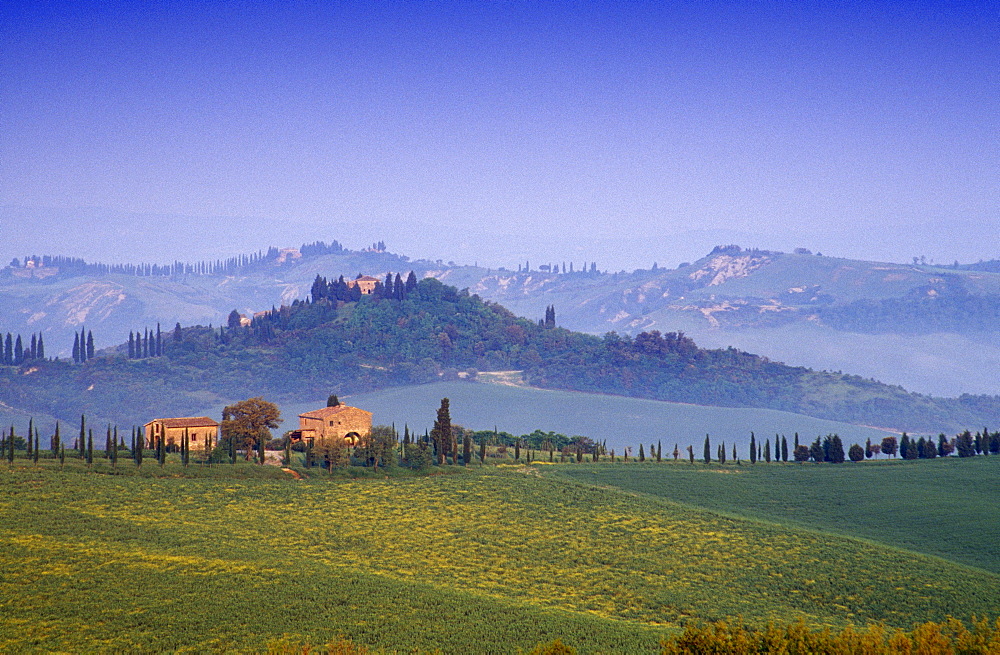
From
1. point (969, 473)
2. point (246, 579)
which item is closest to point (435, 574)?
point (246, 579)

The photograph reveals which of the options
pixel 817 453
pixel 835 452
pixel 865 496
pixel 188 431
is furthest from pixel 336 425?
pixel 835 452

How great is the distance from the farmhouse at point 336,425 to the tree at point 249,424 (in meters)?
6.18

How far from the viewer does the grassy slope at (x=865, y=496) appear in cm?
7225

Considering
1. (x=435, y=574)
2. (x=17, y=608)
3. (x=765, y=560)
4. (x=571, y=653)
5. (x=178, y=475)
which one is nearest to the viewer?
(x=571, y=653)

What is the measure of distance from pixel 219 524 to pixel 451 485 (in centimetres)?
2586

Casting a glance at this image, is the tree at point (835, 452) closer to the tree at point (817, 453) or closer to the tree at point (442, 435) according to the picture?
the tree at point (817, 453)

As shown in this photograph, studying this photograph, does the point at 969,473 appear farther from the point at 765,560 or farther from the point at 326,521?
the point at 326,521

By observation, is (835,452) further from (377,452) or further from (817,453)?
(377,452)

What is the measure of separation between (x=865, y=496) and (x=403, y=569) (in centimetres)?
5585

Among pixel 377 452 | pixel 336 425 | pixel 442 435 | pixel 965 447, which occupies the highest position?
pixel 336 425

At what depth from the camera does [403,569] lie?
188 ft

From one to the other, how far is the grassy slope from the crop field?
22.8 feet

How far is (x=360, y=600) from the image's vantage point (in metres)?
48.8

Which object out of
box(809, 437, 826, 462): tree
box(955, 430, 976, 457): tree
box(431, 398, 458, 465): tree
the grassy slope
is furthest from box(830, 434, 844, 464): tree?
box(431, 398, 458, 465): tree
